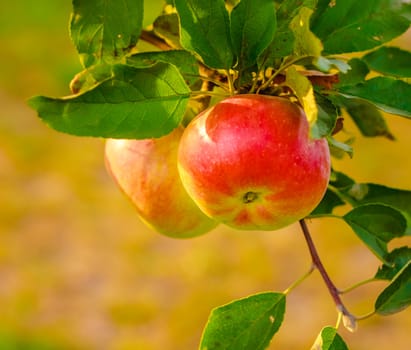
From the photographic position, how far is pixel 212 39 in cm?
77

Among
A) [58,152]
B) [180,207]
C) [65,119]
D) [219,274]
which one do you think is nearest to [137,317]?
[219,274]

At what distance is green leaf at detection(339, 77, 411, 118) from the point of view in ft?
2.54

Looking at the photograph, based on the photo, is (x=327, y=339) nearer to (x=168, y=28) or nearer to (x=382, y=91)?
(x=382, y=91)

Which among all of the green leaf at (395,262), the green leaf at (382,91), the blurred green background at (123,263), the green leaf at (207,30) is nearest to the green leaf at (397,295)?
→ the green leaf at (395,262)

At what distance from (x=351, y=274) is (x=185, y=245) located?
78 cm

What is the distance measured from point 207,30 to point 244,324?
279 mm

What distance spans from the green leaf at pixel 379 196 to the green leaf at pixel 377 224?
3cm

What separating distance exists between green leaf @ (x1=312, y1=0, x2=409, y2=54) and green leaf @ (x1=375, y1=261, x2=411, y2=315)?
8.6 inches

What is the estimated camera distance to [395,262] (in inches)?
35.2

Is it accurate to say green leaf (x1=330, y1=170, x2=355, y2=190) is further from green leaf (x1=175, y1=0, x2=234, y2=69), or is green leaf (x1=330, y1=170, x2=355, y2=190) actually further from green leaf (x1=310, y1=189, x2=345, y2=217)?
green leaf (x1=175, y1=0, x2=234, y2=69)

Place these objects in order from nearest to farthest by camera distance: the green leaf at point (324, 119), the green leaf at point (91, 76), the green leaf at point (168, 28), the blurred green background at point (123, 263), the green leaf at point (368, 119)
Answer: the green leaf at point (324, 119) < the green leaf at point (91, 76) < the green leaf at point (168, 28) < the green leaf at point (368, 119) < the blurred green background at point (123, 263)

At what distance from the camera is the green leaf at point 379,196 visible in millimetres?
940

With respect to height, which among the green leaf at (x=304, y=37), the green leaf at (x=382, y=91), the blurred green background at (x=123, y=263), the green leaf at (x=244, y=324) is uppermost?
the green leaf at (x=304, y=37)

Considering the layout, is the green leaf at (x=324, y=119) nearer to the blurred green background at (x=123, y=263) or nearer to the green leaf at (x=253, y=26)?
the green leaf at (x=253, y=26)
